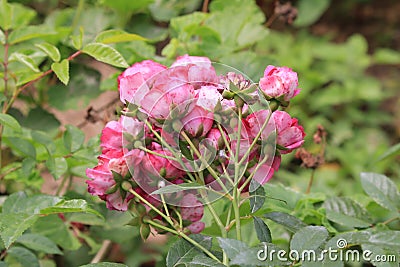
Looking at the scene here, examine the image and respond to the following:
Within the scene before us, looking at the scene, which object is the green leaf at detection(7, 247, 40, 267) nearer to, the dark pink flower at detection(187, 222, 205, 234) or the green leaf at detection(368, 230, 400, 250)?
the dark pink flower at detection(187, 222, 205, 234)

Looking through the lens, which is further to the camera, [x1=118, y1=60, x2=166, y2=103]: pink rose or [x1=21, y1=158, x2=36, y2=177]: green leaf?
[x1=21, y1=158, x2=36, y2=177]: green leaf

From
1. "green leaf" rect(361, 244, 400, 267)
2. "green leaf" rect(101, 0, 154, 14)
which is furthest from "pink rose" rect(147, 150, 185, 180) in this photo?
"green leaf" rect(101, 0, 154, 14)

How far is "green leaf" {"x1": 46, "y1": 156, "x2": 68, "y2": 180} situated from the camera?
87 cm

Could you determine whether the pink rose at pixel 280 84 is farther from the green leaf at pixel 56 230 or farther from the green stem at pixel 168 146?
the green leaf at pixel 56 230

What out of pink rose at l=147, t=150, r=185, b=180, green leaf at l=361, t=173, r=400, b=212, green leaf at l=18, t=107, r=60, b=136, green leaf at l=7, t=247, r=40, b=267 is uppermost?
pink rose at l=147, t=150, r=185, b=180

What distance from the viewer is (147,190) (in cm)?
69

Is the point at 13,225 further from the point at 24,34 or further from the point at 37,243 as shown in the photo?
the point at 24,34

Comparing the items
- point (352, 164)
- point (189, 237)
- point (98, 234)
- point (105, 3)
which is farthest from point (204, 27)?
Result: point (352, 164)

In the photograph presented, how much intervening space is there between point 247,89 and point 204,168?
3.7 inches

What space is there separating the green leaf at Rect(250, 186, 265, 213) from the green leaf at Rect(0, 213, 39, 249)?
0.81 ft

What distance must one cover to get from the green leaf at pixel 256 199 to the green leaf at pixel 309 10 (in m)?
1.85

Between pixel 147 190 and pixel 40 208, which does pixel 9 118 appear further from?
pixel 147 190

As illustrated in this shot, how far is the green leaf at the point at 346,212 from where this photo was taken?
0.87 m

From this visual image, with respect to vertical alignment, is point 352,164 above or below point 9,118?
below
